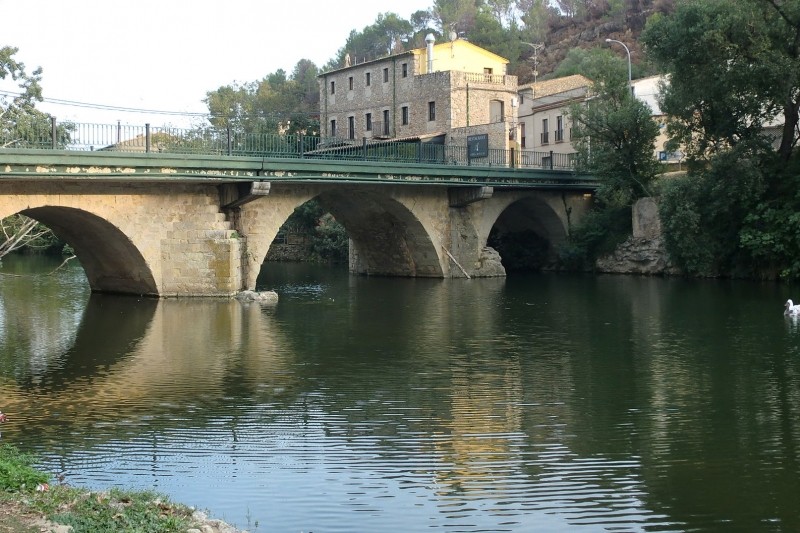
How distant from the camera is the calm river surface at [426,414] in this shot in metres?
8.95

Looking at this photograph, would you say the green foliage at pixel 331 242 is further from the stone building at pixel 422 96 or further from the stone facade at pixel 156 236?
the stone facade at pixel 156 236

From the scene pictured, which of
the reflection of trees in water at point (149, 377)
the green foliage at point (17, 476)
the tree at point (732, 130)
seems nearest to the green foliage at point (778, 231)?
the tree at point (732, 130)

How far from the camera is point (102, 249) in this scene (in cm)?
2903

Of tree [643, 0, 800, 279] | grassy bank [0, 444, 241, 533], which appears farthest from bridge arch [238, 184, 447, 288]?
grassy bank [0, 444, 241, 533]

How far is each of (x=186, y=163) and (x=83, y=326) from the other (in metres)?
5.69

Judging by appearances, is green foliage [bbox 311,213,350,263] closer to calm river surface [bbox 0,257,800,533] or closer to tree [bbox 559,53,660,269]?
tree [bbox 559,53,660,269]

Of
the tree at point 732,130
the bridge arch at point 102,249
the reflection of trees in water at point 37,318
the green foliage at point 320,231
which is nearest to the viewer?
the reflection of trees in water at point 37,318

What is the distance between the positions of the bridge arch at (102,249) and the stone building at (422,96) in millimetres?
21376

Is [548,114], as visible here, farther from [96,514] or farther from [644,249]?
[96,514]

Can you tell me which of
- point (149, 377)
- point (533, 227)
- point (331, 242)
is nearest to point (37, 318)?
point (149, 377)

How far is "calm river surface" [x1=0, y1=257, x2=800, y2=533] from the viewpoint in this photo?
8.95m

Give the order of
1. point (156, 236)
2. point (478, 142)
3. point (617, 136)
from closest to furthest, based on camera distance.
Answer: point (156, 236)
point (617, 136)
point (478, 142)

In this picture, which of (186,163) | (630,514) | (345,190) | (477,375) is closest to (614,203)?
(345,190)

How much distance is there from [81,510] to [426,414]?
584 cm
